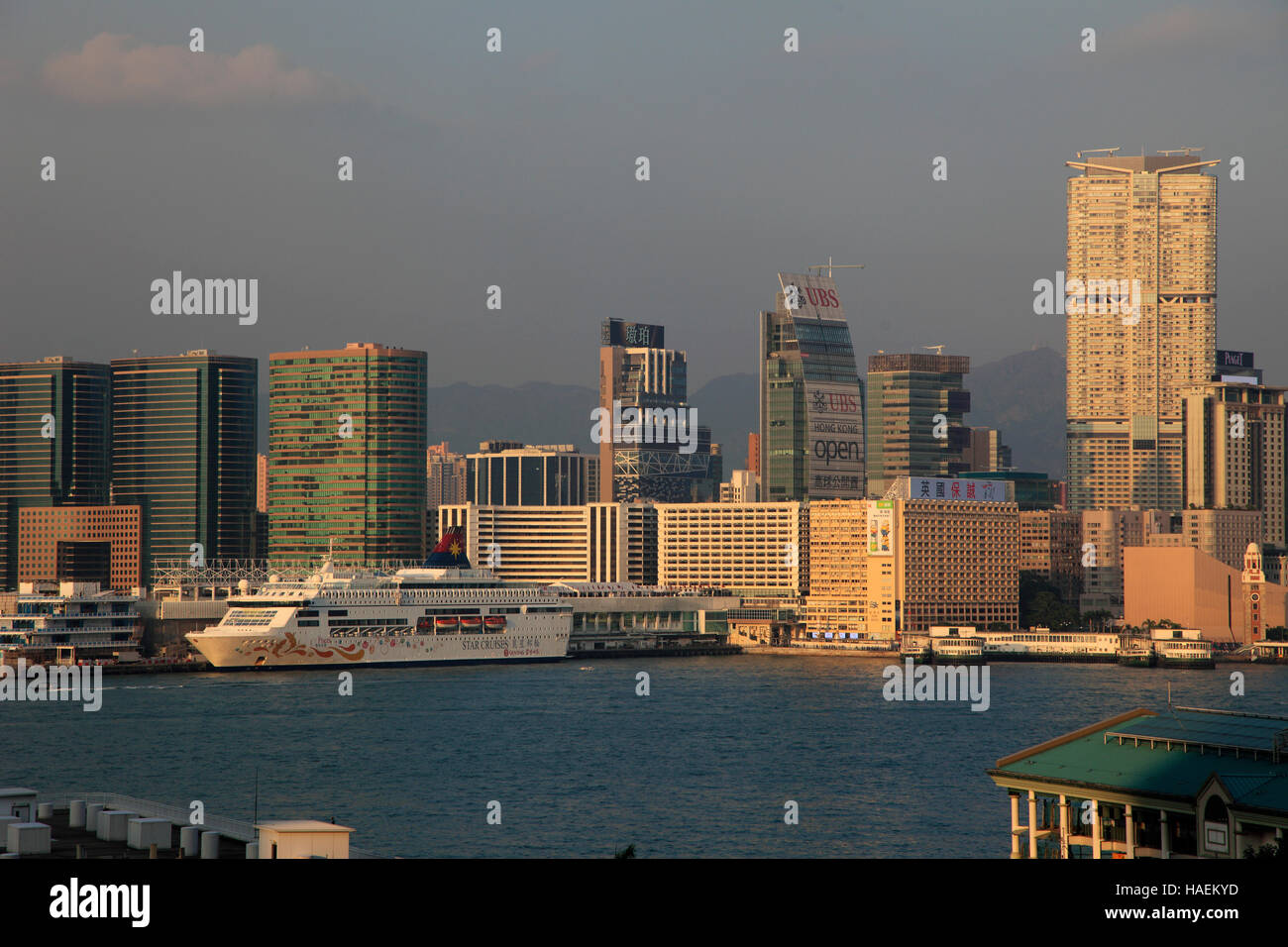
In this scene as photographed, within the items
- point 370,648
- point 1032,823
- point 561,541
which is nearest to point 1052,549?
point 561,541

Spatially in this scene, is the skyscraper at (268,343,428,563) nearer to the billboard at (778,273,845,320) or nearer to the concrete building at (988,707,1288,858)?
the billboard at (778,273,845,320)

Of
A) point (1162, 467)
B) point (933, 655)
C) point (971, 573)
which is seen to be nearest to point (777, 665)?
point (933, 655)

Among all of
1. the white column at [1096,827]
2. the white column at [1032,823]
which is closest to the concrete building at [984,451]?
the white column at [1032,823]

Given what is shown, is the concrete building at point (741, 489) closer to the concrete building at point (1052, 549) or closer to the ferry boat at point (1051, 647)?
the concrete building at point (1052, 549)

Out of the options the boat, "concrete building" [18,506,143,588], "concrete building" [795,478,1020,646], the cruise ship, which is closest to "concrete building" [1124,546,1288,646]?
"concrete building" [795,478,1020,646]

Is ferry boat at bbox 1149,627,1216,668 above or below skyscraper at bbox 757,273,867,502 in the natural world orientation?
below
